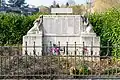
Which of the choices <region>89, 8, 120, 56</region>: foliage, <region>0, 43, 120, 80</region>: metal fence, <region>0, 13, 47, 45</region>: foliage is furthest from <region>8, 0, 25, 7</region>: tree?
<region>0, 43, 120, 80</region>: metal fence

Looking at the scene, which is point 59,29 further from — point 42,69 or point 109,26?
point 42,69

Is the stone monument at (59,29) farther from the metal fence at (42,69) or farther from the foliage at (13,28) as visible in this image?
the metal fence at (42,69)

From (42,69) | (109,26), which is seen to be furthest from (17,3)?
(42,69)

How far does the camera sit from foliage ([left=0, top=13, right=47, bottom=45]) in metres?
16.4

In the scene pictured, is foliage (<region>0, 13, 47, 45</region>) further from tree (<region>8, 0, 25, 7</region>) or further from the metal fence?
tree (<region>8, 0, 25, 7</region>)

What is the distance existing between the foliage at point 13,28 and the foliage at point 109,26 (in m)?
3.29

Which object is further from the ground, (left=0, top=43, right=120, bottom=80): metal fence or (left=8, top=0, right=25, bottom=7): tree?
(left=8, top=0, right=25, bottom=7): tree

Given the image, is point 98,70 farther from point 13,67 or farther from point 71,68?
point 13,67

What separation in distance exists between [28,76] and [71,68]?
151cm

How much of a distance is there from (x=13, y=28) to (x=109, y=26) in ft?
17.2

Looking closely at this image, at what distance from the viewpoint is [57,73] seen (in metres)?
8.58

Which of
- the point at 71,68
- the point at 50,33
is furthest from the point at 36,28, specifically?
the point at 71,68

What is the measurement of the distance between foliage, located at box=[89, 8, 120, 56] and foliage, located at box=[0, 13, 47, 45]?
329cm

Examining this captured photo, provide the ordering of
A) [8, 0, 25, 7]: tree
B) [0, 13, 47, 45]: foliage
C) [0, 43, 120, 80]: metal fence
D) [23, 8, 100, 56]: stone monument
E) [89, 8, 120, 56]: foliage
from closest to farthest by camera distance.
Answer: [0, 43, 120, 80]: metal fence, [89, 8, 120, 56]: foliage, [23, 8, 100, 56]: stone monument, [0, 13, 47, 45]: foliage, [8, 0, 25, 7]: tree
